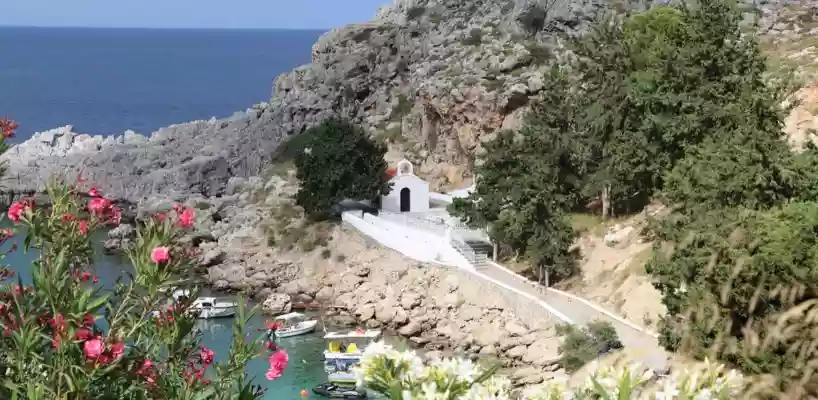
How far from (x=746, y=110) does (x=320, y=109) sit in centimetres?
3500

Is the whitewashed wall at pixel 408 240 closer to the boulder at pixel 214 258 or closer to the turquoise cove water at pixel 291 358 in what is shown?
the turquoise cove water at pixel 291 358

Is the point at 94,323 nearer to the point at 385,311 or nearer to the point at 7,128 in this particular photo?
the point at 7,128

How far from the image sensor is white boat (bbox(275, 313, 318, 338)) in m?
32.7

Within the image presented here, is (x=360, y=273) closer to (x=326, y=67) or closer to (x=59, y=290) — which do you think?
(x=326, y=67)

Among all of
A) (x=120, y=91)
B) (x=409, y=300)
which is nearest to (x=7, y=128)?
(x=409, y=300)

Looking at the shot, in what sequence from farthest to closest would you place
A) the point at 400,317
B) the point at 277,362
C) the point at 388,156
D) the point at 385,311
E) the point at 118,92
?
the point at 118,92 < the point at 388,156 < the point at 385,311 < the point at 400,317 < the point at 277,362

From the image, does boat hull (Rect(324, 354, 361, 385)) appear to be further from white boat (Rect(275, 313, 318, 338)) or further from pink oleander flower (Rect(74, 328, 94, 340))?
pink oleander flower (Rect(74, 328, 94, 340))

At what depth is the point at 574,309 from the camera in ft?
94.4

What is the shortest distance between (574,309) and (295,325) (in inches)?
404

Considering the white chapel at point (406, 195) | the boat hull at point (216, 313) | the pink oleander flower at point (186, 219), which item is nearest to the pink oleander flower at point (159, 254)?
the pink oleander flower at point (186, 219)

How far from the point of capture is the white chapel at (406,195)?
134 ft

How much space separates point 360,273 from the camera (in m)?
36.8

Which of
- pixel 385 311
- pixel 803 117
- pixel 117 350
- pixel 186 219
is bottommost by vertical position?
pixel 385 311

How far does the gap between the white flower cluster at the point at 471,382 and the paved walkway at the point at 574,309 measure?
51.6 feet
